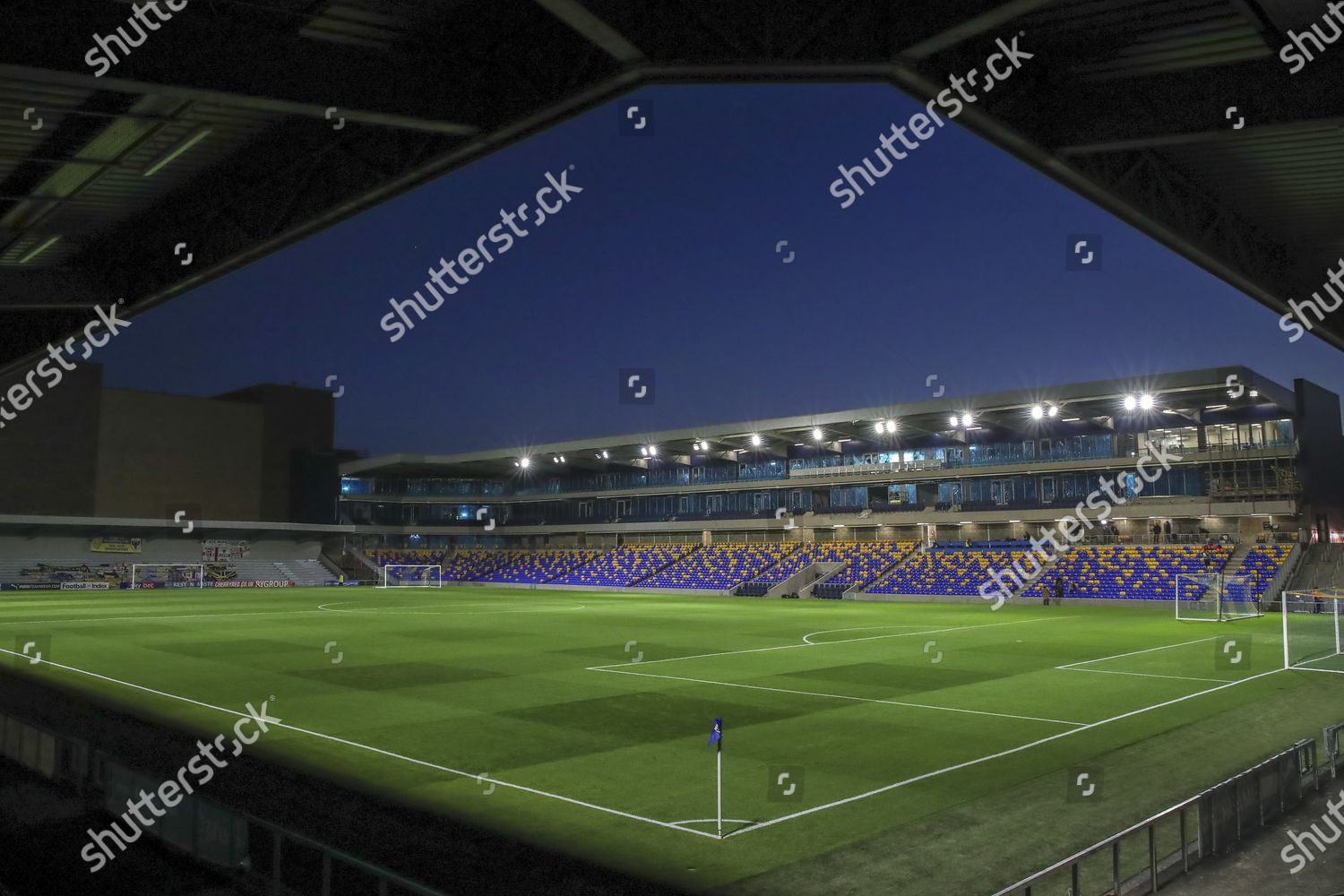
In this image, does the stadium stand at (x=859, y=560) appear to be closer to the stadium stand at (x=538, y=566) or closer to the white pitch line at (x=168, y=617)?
the stadium stand at (x=538, y=566)

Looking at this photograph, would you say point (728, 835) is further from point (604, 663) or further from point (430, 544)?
point (430, 544)

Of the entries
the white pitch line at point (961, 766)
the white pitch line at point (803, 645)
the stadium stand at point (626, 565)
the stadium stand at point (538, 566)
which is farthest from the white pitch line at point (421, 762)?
the stadium stand at point (538, 566)

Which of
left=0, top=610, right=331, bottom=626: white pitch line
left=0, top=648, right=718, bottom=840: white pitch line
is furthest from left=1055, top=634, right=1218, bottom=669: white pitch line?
left=0, top=610, right=331, bottom=626: white pitch line

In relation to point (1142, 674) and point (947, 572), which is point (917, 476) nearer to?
point (947, 572)

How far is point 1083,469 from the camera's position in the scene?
6309 cm

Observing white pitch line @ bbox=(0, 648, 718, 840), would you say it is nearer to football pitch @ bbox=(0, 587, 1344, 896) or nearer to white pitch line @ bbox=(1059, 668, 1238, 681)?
football pitch @ bbox=(0, 587, 1344, 896)

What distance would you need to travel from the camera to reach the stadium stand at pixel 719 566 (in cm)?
7312

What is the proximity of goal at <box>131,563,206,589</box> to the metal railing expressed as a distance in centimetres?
8516

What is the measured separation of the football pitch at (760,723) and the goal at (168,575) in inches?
1951

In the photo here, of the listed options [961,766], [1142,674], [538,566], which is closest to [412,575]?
[538,566]

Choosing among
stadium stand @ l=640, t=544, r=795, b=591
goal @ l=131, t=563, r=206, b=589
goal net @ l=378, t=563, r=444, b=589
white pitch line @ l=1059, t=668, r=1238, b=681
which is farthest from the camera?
goal net @ l=378, t=563, r=444, b=589

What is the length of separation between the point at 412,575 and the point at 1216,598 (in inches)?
2794

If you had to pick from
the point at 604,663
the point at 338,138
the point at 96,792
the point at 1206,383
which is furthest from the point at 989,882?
the point at 1206,383

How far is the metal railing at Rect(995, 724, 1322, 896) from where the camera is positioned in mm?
8078
